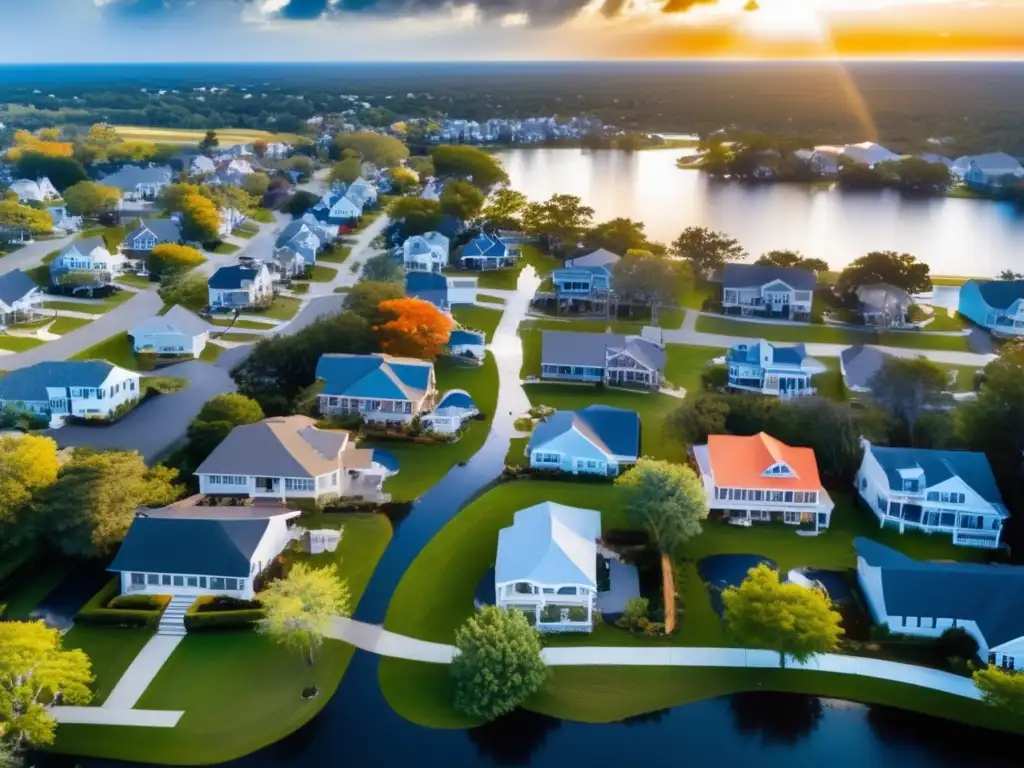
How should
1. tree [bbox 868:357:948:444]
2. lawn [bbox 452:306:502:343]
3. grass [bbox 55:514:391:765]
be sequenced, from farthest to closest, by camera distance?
lawn [bbox 452:306:502:343], tree [bbox 868:357:948:444], grass [bbox 55:514:391:765]

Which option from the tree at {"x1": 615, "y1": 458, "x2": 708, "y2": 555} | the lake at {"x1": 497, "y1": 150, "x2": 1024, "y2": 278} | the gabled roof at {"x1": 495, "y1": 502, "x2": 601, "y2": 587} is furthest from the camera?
the lake at {"x1": 497, "y1": 150, "x2": 1024, "y2": 278}

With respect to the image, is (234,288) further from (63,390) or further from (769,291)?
(769,291)

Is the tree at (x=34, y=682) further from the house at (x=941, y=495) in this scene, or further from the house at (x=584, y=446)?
the house at (x=941, y=495)

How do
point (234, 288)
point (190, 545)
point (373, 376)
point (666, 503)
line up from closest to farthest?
point (190, 545), point (666, 503), point (373, 376), point (234, 288)

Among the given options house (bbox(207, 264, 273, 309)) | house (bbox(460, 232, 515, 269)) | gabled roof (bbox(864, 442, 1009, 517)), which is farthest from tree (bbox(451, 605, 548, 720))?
house (bbox(460, 232, 515, 269))

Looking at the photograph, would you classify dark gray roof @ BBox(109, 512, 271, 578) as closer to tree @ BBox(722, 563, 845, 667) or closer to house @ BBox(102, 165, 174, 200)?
tree @ BBox(722, 563, 845, 667)

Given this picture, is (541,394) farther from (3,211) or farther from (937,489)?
(3,211)

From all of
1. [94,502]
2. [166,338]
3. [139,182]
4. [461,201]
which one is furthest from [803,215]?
[94,502]
